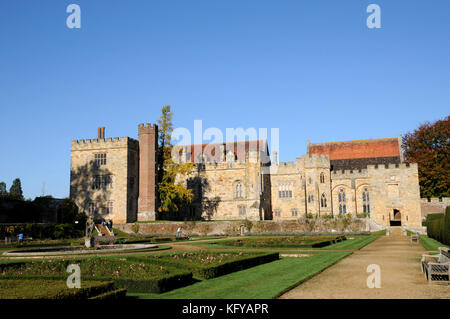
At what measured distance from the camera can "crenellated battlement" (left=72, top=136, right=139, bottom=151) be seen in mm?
46438

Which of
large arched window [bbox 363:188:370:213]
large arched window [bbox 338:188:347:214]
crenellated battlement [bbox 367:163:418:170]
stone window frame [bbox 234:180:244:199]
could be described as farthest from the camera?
stone window frame [bbox 234:180:244:199]

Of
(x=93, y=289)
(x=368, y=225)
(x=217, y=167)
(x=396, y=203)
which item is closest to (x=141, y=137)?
(x=217, y=167)

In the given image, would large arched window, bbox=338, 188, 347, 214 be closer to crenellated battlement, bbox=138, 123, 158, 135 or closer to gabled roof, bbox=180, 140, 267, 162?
gabled roof, bbox=180, 140, 267, 162

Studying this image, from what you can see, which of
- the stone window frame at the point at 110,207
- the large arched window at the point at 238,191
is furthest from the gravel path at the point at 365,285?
the large arched window at the point at 238,191

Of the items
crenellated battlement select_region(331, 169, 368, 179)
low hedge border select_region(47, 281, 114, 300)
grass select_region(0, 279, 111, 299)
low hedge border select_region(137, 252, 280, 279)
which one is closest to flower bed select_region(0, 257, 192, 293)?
grass select_region(0, 279, 111, 299)

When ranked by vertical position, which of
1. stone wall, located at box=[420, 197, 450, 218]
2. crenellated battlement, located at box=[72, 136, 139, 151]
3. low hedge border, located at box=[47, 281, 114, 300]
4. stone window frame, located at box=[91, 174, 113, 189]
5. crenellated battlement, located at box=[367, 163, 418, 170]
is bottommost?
low hedge border, located at box=[47, 281, 114, 300]

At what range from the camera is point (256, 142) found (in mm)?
57875

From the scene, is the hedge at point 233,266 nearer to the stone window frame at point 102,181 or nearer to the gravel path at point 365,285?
the gravel path at point 365,285

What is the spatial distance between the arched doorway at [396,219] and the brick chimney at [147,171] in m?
30.9

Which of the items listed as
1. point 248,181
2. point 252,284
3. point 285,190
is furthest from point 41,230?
point 285,190

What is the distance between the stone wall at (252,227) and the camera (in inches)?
1550

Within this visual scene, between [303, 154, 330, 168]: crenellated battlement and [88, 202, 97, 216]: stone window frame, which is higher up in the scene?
[303, 154, 330, 168]: crenellated battlement

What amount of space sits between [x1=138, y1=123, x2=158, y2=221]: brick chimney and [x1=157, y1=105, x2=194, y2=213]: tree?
1243 millimetres
